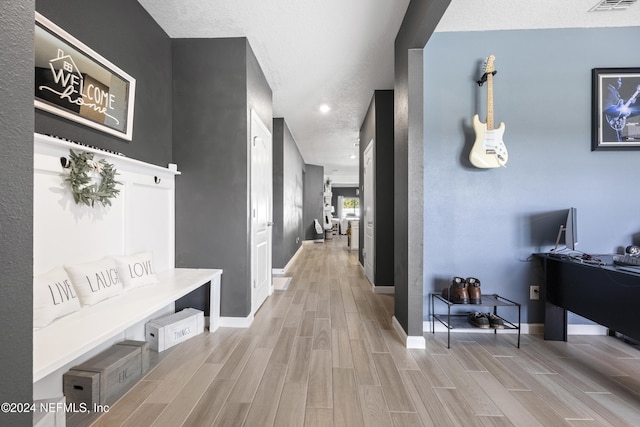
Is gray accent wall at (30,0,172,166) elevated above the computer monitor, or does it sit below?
above

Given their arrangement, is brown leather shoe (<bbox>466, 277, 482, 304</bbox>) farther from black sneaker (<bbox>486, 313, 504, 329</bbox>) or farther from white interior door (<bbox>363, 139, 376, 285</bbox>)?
white interior door (<bbox>363, 139, 376, 285</bbox>)

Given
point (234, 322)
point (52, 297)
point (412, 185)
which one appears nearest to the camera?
point (52, 297)

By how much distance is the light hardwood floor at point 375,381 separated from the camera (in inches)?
55.4

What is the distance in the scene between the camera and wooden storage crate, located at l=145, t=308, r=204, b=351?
6.82ft

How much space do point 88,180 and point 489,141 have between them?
3.05m

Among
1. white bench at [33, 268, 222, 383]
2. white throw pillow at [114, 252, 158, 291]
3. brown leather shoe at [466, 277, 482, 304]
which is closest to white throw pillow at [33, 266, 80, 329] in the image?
white bench at [33, 268, 222, 383]

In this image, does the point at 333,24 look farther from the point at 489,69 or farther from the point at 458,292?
the point at 458,292

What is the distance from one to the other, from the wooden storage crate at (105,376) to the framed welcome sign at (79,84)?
1477 millimetres

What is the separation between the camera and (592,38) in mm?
2410

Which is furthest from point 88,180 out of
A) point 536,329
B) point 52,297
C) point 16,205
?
point 536,329

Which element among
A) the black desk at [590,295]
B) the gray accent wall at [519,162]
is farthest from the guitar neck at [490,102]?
the black desk at [590,295]

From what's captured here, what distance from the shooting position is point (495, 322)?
225 cm

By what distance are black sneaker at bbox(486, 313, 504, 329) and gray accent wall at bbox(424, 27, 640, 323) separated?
246 mm

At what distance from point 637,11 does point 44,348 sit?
460cm
